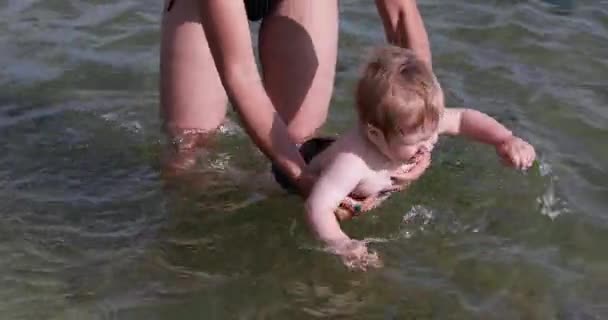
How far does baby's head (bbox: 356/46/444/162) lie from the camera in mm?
3689

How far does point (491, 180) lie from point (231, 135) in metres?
1.32

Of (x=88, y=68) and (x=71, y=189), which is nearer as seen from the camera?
(x=71, y=189)

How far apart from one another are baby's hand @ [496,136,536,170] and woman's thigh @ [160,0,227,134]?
1312mm

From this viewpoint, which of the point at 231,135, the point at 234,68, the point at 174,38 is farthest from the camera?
the point at 231,135

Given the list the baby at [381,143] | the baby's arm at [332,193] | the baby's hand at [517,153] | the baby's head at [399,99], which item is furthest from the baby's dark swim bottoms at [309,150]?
the baby's hand at [517,153]

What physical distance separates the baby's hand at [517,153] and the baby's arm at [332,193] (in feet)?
1.99

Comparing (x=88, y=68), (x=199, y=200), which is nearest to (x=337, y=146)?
(x=199, y=200)

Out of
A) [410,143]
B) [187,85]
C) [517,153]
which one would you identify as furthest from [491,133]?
[187,85]

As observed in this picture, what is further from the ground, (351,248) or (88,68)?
(351,248)

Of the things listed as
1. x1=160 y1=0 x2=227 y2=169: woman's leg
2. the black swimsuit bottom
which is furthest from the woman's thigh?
the black swimsuit bottom

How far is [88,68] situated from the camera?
6062 mm

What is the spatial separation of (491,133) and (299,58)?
2.94ft

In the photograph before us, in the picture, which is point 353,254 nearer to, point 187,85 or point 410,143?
point 410,143

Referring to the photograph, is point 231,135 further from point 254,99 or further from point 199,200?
point 254,99
